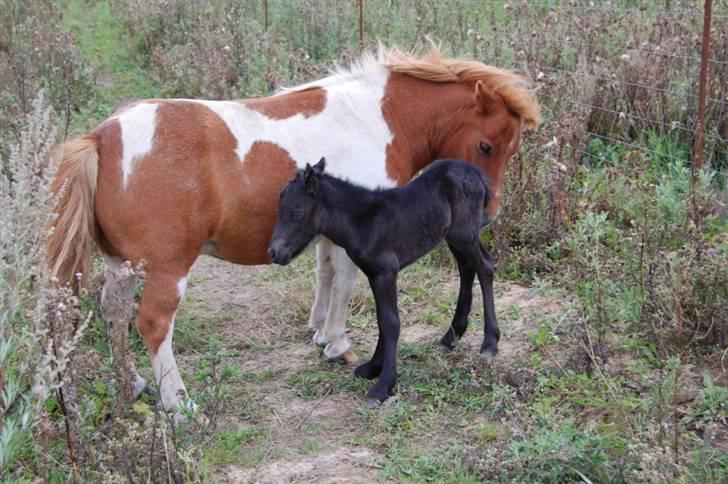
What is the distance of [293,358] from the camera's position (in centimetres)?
516

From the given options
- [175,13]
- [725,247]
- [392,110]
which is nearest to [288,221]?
[392,110]

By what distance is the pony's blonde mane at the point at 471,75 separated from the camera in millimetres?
4840

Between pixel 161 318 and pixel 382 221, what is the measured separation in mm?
1214

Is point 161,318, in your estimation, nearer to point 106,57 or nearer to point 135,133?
point 135,133

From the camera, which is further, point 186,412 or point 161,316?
point 161,316

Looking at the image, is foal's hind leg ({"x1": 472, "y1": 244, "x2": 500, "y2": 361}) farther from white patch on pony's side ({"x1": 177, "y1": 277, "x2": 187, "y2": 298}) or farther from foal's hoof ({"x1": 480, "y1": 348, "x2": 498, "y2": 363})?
white patch on pony's side ({"x1": 177, "y1": 277, "x2": 187, "y2": 298})

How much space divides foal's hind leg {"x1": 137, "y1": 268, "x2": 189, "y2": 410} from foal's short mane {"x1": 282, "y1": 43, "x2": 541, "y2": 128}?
1.33 m

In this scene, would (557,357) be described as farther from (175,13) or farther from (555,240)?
(175,13)

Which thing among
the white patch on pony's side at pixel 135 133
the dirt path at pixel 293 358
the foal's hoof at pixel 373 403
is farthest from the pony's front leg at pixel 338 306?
the white patch on pony's side at pixel 135 133

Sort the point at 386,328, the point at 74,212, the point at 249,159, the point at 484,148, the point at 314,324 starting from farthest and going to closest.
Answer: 1. the point at 314,324
2. the point at 484,148
3. the point at 386,328
4. the point at 249,159
5. the point at 74,212

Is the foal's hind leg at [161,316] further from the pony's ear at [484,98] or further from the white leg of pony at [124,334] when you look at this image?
the pony's ear at [484,98]

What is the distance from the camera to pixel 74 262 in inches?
161

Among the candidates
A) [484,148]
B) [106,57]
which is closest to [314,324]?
[484,148]

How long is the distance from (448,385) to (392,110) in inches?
60.8
